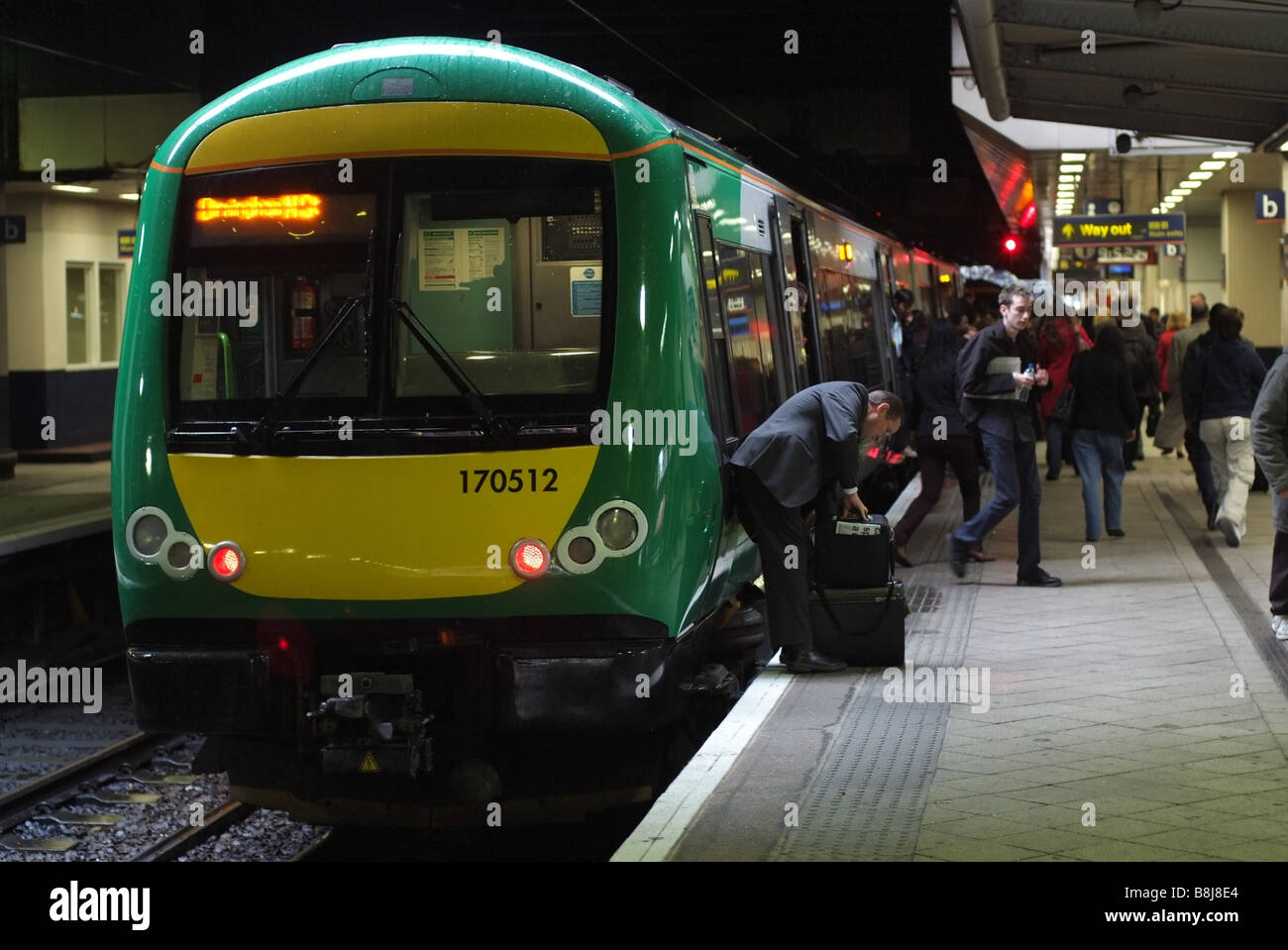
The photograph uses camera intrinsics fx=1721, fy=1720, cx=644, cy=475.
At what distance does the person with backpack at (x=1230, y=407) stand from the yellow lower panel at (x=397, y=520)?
7.79 meters

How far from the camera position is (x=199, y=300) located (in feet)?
22.6

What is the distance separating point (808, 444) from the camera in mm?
8102

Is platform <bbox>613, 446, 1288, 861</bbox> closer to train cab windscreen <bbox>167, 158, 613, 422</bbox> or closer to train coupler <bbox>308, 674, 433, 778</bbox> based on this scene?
train coupler <bbox>308, 674, 433, 778</bbox>

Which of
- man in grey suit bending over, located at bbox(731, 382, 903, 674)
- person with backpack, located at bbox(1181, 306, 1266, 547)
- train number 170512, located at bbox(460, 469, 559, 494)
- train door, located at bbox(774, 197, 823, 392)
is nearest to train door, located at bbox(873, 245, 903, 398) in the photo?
person with backpack, located at bbox(1181, 306, 1266, 547)

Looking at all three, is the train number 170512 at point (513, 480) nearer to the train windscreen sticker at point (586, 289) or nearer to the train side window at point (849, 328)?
the train windscreen sticker at point (586, 289)

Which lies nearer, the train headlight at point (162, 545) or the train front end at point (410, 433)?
the train front end at point (410, 433)

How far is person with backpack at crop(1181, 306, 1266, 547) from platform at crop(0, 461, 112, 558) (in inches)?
347

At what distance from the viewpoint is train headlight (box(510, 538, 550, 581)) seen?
6.37 meters

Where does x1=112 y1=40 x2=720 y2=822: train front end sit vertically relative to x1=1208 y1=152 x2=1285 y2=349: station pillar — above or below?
below

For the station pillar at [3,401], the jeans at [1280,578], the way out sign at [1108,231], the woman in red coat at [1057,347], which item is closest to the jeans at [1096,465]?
the woman in red coat at [1057,347]

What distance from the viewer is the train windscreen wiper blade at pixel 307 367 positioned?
6.60 meters

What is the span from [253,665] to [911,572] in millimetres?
6428

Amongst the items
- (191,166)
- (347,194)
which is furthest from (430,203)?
(191,166)
